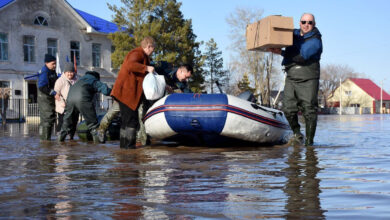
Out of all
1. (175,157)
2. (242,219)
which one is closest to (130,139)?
(175,157)

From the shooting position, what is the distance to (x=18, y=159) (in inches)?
262

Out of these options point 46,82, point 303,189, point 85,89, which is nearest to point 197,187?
point 303,189

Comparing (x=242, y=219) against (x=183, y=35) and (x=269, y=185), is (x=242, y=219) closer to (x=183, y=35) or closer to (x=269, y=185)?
(x=269, y=185)

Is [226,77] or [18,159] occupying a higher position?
[226,77]

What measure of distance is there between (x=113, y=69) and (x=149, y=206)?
37.8 metres

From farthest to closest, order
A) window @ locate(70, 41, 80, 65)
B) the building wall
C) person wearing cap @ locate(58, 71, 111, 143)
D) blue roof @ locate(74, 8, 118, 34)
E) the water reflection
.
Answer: the building wall
blue roof @ locate(74, 8, 118, 34)
window @ locate(70, 41, 80, 65)
person wearing cap @ locate(58, 71, 111, 143)
the water reflection

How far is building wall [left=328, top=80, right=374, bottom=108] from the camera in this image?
97.5m

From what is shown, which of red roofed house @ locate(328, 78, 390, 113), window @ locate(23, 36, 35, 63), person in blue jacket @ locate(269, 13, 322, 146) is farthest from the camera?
red roofed house @ locate(328, 78, 390, 113)

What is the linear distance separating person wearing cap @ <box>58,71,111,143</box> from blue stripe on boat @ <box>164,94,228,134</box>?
154 centimetres

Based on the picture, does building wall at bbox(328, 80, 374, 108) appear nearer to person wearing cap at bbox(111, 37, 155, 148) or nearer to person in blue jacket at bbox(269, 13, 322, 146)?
person in blue jacket at bbox(269, 13, 322, 146)

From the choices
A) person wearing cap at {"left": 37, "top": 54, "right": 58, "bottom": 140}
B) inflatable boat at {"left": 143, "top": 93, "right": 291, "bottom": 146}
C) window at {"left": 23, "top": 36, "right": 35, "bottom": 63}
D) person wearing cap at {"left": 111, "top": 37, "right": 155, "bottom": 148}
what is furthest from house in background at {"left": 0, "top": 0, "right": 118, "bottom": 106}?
person wearing cap at {"left": 111, "top": 37, "right": 155, "bottom": 148}

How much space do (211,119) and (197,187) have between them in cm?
402

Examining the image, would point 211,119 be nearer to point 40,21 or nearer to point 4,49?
point 4,49

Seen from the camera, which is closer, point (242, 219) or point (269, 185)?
point (242, 219)
